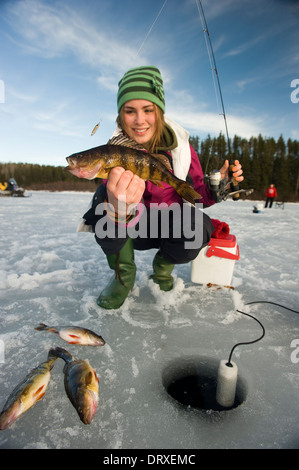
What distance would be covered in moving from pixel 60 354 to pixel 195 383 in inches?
30.6

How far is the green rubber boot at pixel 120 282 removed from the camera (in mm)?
2147

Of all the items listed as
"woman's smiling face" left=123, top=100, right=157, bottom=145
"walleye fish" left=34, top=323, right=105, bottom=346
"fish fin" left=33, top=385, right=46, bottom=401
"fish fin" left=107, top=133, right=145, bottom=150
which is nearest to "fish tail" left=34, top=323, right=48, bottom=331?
"walleye fish" left=34, top=323, right=105, bottom=346

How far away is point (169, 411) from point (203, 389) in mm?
257

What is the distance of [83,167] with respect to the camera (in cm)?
158

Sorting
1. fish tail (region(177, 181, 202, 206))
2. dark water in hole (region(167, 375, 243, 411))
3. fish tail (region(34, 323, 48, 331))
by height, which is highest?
fish tail (region(177, 181, 202, 206))

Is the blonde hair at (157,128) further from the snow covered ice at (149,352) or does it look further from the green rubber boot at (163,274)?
the snow covered ice at (149,352)

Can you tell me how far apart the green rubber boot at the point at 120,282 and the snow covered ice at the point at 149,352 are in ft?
0.29

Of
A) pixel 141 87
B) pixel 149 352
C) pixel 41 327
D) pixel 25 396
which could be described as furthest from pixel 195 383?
pixel 141 87

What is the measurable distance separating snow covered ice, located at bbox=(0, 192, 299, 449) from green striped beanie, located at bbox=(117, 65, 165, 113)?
1793mm

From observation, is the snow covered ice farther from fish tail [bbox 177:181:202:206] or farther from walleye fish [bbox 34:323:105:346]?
fish tail [bbox 177:181:202:206]

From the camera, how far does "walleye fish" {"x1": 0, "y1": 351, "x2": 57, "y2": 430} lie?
1.07 meters

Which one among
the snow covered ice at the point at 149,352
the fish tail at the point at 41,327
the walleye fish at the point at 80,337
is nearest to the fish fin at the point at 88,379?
the snow covered ice at the point at 149,352
